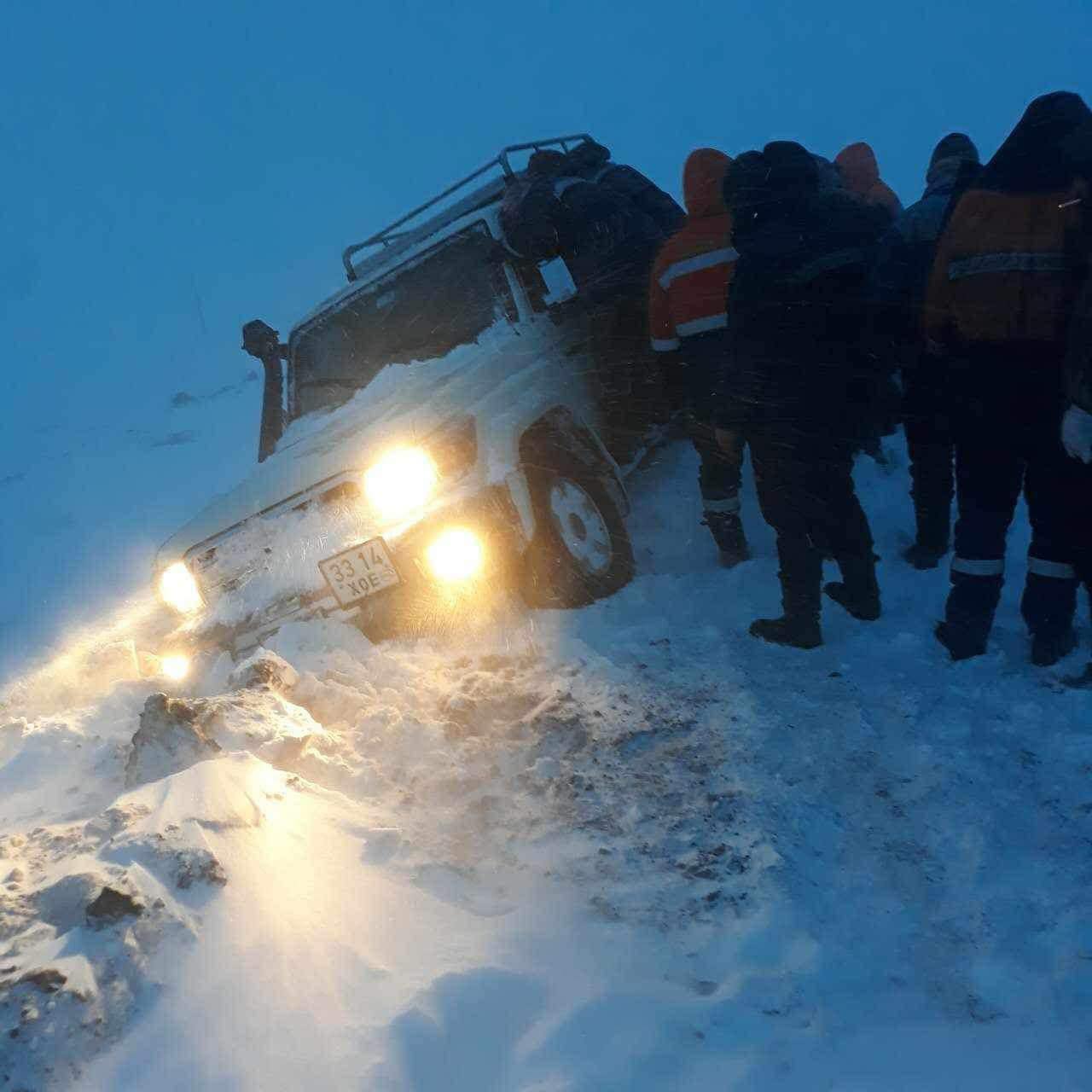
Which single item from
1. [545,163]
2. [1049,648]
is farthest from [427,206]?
[1049,648]

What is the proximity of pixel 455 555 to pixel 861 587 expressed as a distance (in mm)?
1862

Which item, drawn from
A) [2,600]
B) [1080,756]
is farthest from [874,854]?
[2,600]

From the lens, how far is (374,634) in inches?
155

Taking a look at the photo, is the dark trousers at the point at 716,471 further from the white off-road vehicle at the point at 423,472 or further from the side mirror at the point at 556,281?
the side mirror at the point at 556,281

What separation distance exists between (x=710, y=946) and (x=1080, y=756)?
56.0 inches

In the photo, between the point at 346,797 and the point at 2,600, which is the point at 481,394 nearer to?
the point at 346,797

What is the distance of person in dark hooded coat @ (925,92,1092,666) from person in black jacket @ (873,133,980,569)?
0.61 metres

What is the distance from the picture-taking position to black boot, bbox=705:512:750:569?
4504 mm

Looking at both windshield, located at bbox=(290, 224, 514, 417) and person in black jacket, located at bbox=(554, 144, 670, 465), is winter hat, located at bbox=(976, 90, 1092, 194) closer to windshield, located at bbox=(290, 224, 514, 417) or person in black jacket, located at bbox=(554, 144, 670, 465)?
person in black jacket, located at bbox=(554, 144, 670, 465)

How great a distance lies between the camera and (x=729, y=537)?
454 centimetres

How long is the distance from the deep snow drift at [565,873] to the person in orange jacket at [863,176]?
331 centimetres

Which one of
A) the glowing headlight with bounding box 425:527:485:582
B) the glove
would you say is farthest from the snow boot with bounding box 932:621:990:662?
the glowing headlight with bounding box 425:527:485:582

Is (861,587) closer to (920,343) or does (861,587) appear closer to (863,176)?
(920,343)

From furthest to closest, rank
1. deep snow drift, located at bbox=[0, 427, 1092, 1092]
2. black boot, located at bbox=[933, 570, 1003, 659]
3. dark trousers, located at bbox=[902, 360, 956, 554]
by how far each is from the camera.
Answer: dark trousers, located at bbox=[902, 360, 956, 554] < black boot, located at bbox=[933, 570, 1003, 659] < deep snow drift, located at bbox=[0, 427, 1092, 1092]
